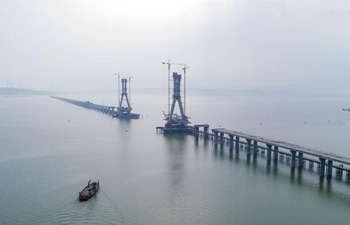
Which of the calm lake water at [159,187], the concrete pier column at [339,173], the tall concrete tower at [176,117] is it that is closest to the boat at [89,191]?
the calm lake water at [159,187]

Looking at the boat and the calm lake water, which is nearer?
the calm lake water

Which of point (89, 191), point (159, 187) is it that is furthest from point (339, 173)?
point (89, 191)

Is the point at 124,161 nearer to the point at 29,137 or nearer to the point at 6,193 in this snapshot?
the point at 6,193

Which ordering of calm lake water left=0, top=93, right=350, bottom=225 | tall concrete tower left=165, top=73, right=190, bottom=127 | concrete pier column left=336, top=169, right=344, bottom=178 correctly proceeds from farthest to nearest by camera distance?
tall concrete tower left=165, top=73, right=190, bottom=127
concrete pier column left=336, top=169, right=344, bottom=178
calm lake water left=0, top=93, right=350, bottom=225

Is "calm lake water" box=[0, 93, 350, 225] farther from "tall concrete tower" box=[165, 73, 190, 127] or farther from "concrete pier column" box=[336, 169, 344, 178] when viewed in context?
"tall concrete tower" box=[165, 73, 190, 127]

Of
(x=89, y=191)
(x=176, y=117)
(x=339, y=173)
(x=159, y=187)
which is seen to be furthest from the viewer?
(x=176, y=117)

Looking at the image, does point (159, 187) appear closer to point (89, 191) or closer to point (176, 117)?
point (89, 191)

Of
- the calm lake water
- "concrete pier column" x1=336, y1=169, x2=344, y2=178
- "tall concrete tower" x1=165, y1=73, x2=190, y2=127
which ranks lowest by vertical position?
the calm lake water

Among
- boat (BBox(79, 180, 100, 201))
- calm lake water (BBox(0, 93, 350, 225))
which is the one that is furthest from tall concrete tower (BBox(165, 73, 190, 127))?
boat (BBox(79, 180, 100, 201))
